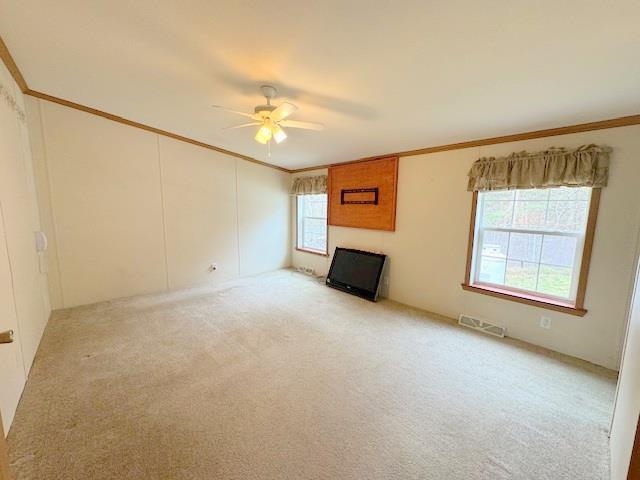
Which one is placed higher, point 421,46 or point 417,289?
point 421,46

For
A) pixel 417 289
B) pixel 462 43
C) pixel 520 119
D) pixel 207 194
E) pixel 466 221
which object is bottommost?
pixel 417 289

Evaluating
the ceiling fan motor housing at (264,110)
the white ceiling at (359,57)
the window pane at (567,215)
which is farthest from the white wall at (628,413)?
the ceiling fan motor housing at (264,110)

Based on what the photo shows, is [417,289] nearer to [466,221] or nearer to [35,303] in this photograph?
[466,221]

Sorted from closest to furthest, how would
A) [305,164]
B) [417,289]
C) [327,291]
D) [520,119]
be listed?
[520,119] < [417,289] < [327,291] < [305,164]

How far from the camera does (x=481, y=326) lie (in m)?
3.01

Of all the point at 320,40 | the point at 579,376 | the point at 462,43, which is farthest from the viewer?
the point at 579,376

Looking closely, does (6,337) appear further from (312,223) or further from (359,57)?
(312,223)

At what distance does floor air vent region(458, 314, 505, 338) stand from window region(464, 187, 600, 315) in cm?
37

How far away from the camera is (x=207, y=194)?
442 cm

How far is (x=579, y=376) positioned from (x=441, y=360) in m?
1.07

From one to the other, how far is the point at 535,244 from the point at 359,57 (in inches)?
98.6

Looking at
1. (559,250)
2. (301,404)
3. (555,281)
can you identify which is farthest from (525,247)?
(301,404)

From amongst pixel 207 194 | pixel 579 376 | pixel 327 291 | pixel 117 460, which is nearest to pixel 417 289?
pixel 327 291

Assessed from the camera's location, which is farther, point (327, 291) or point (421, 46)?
point (327, 291)
